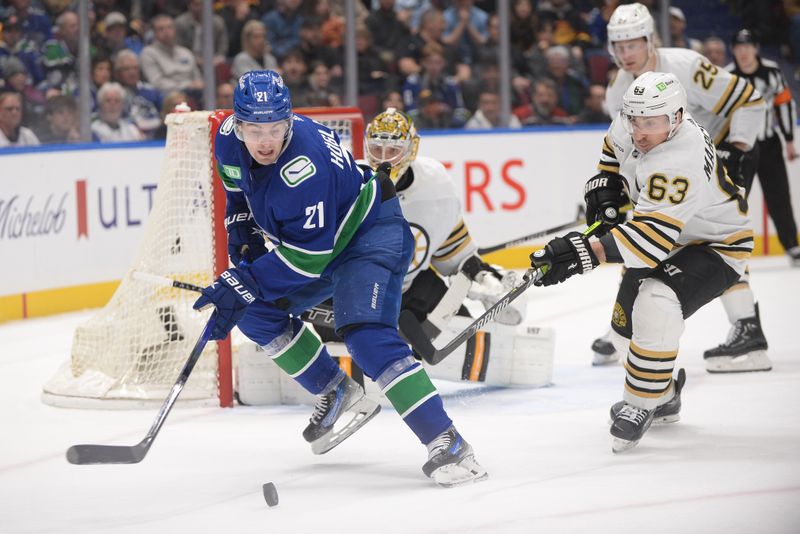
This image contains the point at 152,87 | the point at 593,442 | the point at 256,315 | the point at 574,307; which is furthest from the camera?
the point at 152,87

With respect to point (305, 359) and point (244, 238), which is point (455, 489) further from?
point (244, 238)

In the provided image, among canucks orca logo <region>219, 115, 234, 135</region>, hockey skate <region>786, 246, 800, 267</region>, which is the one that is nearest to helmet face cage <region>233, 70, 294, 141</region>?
canucks orca logo <region>219, 115, 234, 135</region>

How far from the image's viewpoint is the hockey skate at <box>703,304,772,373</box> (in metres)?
4.51

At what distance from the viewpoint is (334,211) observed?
10.1ft

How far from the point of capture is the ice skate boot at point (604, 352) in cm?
473

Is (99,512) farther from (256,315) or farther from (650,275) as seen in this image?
(650,275)

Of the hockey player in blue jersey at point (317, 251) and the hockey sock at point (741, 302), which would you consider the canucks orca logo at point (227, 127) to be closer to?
the hockey player in blue jersey at point (317, 251)

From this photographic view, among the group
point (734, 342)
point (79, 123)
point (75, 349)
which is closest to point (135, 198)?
point (79, 123)

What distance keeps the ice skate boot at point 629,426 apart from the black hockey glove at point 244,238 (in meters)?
1.07

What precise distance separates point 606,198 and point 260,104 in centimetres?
122

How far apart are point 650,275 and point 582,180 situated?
3.71 m

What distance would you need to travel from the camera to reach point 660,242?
10.8 feet

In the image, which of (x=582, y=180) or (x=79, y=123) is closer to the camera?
(x=79, y=123)

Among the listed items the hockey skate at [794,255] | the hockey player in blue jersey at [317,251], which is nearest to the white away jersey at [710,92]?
the hockey player in blue jersey at [317,251]
